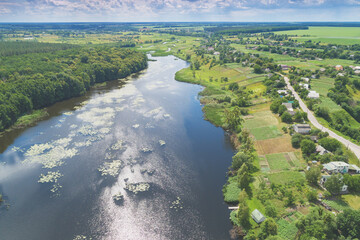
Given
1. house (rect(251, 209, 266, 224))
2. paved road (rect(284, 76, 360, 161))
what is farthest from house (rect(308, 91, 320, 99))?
house (rect(251, 209, 266, 224))

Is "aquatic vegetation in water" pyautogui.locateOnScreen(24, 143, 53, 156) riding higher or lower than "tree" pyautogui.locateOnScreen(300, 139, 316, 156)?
lower

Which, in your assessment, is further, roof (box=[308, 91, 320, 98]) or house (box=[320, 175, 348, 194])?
roof (box=[308, 91, 320, 98])

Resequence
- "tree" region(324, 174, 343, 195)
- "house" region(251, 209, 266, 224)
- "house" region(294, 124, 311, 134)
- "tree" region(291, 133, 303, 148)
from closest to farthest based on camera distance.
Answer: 1. "house" region(251, 209, 266, 224)
2. "tree" region(324, 174, 343, 195)
3. "tree" region(291, 133, 303, 148)
4. "house" region(294, 124, 311, 134)

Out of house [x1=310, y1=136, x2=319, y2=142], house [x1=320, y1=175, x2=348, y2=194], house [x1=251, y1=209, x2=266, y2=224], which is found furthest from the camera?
house [x1=310, y1=136, x2=319, y2=142]

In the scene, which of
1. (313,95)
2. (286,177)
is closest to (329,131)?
(286,177)

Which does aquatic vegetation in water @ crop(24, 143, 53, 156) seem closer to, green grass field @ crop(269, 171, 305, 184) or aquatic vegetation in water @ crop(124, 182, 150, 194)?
aquatic vegetation in water @ crop(124, 182, 150, 194)

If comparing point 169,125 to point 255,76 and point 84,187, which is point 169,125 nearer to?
point 84,187

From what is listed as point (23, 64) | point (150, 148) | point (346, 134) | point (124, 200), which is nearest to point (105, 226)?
point (124, 200)

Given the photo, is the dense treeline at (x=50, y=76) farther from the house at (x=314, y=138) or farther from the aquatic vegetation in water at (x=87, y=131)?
the house at (x=314, y=138)
